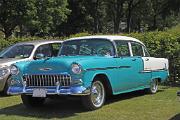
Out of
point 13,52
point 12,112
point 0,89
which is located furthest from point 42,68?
point 13,52

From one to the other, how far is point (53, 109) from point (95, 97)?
112 centimetres

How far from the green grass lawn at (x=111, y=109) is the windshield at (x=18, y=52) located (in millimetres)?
1848

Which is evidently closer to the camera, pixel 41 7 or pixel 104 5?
pixel 41 7

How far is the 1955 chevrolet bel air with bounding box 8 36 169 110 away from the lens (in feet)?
31.6

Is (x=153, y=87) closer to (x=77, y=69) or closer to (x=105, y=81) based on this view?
(x=105, y=81)

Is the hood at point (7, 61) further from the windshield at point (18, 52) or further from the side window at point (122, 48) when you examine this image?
the side window at point (122, 48)

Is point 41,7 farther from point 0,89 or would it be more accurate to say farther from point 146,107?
point 146,107

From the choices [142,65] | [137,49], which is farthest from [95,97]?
[137,49]

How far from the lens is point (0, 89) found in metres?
13.0

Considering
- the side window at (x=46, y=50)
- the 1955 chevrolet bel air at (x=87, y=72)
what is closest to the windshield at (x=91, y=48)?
the 1955 chevrolet bel air at (x=87, y=72)

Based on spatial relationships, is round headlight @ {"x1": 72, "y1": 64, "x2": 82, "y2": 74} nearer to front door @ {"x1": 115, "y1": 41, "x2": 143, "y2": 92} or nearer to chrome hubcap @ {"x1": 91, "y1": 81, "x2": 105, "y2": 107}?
chrome hubcap @ {"x1": 91, "y1": 81, "x2": 105, "y2": 107}

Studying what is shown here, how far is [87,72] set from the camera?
381 inches

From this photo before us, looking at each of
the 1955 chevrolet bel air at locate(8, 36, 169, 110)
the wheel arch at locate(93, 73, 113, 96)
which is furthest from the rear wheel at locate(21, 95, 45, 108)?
the wheel arch at locate(93, 73, 113, 96)

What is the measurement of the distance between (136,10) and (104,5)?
4.96 meters
